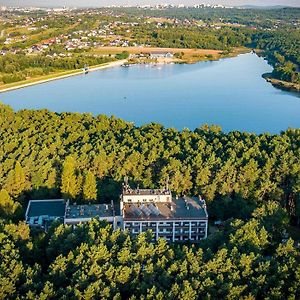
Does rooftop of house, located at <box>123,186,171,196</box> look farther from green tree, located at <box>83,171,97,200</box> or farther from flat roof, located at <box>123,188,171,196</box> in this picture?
green tree, located at <box>83,171,97,200</box>

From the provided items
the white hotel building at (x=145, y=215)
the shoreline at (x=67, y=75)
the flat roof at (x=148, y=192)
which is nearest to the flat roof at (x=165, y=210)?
the white hotel building at (x=145, y=215)

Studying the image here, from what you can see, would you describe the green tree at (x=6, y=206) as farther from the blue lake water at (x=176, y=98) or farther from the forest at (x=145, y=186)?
the blue lake water at (x=176, y=98)

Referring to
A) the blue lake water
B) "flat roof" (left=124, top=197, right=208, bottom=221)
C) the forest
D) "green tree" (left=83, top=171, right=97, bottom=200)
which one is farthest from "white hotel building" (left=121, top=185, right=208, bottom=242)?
the blue lake water

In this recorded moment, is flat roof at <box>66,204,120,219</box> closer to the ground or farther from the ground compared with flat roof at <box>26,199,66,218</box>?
farther from the ground

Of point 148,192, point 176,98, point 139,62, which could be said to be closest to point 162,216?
point 148,192

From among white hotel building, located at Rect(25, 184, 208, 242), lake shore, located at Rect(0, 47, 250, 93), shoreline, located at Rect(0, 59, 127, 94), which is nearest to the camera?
white hotel building, located at Rect(25, 184, 208, 242)

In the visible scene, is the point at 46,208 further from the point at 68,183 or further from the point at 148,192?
the point at 148,192
